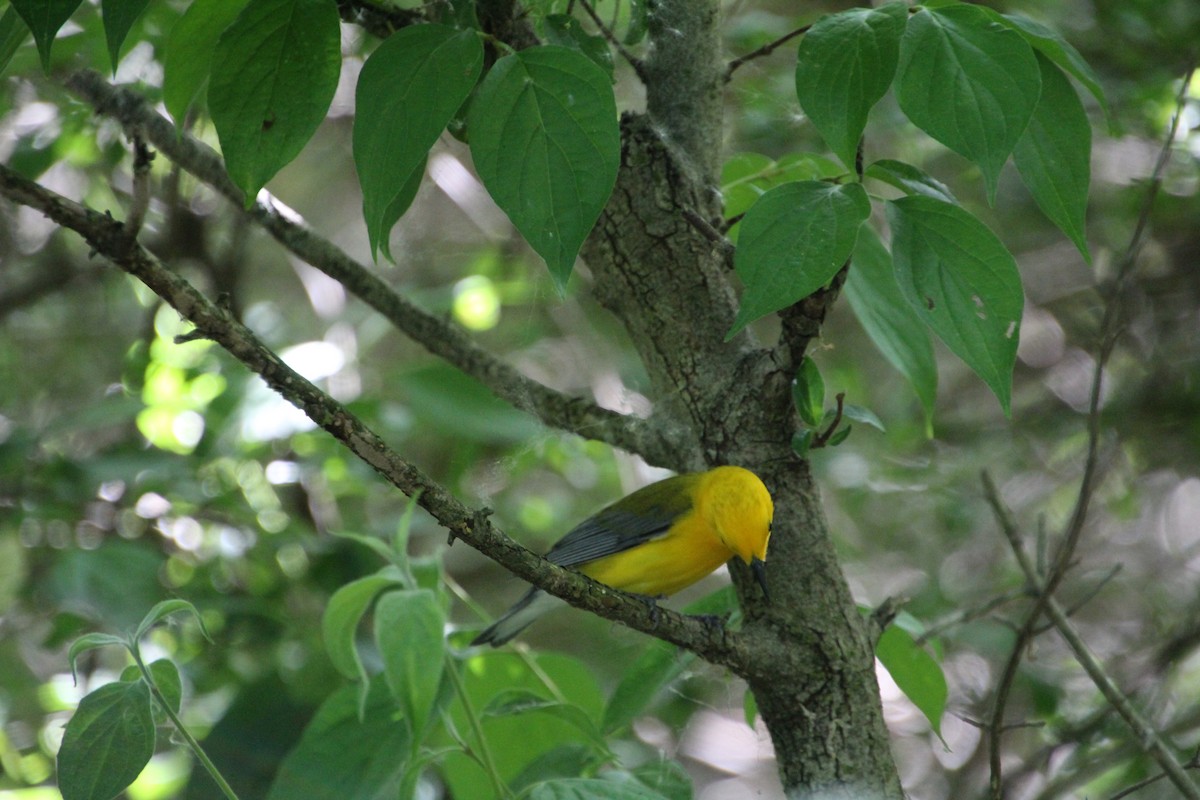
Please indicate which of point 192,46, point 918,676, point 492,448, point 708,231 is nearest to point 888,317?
point 708,231

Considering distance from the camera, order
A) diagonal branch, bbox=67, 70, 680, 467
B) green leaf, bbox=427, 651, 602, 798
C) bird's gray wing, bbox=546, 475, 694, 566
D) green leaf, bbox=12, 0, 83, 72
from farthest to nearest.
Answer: bird's gray wing, bbox=546, 475, 694, 566 → diagonal branch, bbox=67, 70, 680, 467 → green leaf, bbox=427, 651, 602, 798 → green leaf, bbox=12, 0, 83, 72

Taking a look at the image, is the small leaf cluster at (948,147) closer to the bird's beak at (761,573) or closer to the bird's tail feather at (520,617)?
the bird's beak at (761,573)

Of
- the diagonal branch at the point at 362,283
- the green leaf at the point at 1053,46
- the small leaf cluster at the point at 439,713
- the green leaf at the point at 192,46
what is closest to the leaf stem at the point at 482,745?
the small leaf cluster at the point at 439,713

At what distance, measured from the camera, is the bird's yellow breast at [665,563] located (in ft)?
7.23

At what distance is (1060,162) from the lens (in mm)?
1152

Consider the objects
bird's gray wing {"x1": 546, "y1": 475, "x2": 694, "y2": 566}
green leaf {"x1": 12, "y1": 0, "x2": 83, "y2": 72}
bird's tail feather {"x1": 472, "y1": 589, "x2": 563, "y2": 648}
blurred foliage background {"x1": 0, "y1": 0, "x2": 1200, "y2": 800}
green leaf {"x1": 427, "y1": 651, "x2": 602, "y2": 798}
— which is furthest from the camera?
blurred foliage background {"x1": 0, "y1": 0, "x2": 1200, "y2": 800}

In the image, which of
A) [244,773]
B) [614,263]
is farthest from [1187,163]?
[244,773]

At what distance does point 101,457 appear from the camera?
9.00ft

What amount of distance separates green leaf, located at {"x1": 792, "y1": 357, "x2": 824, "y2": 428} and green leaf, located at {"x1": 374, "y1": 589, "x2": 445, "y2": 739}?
0.52 meters

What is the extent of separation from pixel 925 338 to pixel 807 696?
567 millimetres

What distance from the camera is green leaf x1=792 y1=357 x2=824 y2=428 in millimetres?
1286

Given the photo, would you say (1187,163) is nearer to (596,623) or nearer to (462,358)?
(596,623)

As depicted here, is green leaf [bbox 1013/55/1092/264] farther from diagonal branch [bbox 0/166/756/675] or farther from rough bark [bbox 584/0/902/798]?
diagonal branch [bbox 0/166/756/675]

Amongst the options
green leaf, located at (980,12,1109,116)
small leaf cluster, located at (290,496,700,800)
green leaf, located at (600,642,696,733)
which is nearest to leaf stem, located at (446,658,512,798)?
small leaf cluster, located at (290,496,700,800)
